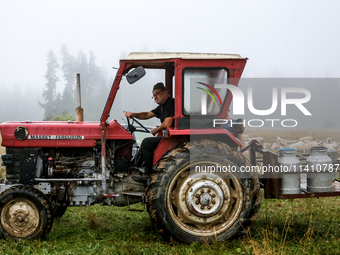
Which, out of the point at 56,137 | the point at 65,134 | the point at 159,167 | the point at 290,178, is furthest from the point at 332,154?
the point at 56,137

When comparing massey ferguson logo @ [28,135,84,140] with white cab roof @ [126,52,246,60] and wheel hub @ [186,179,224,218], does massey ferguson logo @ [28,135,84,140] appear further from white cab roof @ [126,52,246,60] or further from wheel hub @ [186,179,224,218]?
wheel hub @ [186,179,224,218]

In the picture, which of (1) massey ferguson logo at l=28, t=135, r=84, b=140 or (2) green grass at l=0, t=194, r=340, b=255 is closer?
(2) green grass at l=0, t=194, r=340, b=255

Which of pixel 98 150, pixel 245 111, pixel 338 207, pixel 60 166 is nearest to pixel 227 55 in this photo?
pixel 245 111

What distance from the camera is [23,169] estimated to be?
4824 mm

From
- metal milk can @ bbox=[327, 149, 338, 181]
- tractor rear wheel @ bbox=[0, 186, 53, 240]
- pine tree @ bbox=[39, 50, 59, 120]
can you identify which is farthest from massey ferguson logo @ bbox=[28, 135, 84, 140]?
pine tree @ bbox=[39, 50, 59, 120]

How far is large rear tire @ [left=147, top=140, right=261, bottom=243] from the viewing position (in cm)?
445

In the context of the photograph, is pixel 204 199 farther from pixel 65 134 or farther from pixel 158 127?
pixel 65 134

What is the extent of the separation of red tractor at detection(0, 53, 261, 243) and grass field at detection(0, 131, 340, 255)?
207 mm

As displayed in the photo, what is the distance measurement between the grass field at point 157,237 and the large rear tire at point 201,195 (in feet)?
0.56

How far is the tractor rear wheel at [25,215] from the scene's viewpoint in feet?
15.3

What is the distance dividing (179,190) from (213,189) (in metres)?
0.43

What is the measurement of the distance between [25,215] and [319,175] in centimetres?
387

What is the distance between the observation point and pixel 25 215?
4680 mm

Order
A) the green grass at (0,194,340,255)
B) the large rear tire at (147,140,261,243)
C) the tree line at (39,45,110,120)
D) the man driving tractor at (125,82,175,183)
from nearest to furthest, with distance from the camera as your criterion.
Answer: the green grass at (0,194,340,255) → the large rear tire at (147,140,261,243) → the man driving tractor at (125,82,175,183) → the tree line at (39,45,110,120)
